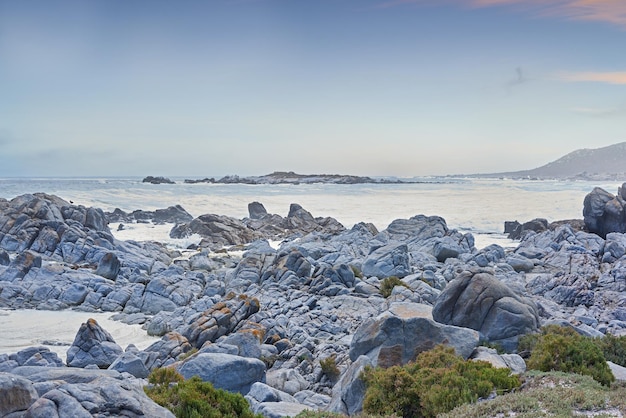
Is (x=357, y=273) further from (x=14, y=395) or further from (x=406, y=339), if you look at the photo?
(x=14, y=395)

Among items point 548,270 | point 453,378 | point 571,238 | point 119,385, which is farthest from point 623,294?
point 119,385

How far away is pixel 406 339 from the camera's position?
1539 cm

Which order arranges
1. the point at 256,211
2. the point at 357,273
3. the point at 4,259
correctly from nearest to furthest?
the point at 357,273, the point at 4,259, the point at 256,211

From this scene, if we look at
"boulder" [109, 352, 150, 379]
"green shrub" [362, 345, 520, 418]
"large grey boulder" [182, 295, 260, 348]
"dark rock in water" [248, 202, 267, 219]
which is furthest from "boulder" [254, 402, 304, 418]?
"dark rock in water" [248, 202, 267, 219]

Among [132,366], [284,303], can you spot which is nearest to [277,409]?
[132,366]

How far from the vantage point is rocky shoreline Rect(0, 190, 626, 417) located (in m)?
13.8

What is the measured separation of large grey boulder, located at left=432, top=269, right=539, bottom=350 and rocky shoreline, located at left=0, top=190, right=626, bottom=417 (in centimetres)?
4

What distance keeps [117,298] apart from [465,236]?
107ft

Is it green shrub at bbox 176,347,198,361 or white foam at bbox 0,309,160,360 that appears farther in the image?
white foam at bbox 0,309,160,360

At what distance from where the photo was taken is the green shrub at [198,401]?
9.71 meters

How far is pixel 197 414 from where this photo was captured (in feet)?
31.3

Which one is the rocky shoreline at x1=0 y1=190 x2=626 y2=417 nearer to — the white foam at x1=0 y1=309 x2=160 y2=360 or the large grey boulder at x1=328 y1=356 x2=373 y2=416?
the large grey boulder at x1=328 y1=356 x2=373 y2=416

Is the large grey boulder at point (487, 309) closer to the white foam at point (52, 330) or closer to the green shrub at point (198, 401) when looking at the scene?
the green shrub at point (198, 401)

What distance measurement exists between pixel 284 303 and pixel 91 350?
10.2 metres
